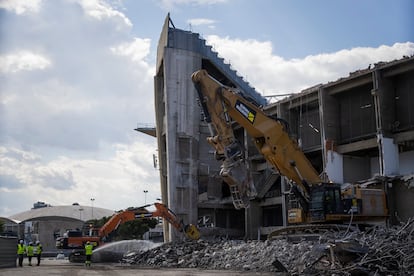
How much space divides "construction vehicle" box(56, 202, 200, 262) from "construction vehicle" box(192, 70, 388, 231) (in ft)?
29.1

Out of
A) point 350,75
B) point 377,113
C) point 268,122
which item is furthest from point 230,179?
point 350,75

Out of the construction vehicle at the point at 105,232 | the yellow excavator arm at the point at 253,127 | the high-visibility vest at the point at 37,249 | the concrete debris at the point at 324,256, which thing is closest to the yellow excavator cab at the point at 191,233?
the construction vehicle at the point at 105,232

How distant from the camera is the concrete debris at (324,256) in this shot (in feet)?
45.0

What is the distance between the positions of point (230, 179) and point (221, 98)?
163 inches

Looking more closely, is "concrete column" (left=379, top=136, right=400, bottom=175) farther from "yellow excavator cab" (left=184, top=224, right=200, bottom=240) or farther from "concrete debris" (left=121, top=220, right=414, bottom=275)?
"yellow excavator cab" (left=184, top=224, right=200, bottom=240)

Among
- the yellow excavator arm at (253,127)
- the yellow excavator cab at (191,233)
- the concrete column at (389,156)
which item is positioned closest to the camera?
the yellow excavator arm at (253,127)

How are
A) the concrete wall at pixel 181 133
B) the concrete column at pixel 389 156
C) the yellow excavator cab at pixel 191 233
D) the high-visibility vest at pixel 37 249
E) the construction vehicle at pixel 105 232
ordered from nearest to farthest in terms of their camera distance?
the high-visibility vest at pixel 37 249
the construction vehicle at pixel 105 232
the yellow excavator cab at pixel 191 233
the concrete column at pixel 389 156
the concrete wall at pixel 181 133

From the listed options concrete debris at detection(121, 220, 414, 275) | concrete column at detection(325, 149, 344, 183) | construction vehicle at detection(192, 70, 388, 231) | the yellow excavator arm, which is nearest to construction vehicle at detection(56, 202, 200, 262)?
concrete debris at detection(121, 220, 414, 275)

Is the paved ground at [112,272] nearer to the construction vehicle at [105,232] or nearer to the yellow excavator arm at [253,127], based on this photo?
the yellow excavator arm at [253,127]

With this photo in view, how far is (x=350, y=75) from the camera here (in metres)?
36.1

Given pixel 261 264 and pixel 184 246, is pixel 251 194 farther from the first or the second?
pixel 184 246

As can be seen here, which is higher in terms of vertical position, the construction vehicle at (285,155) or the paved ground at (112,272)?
the construction vehicle at (285,155)

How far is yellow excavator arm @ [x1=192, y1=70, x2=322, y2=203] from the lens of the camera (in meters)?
24.1

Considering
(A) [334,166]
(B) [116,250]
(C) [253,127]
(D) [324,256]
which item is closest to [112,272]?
(D) [324,256]
